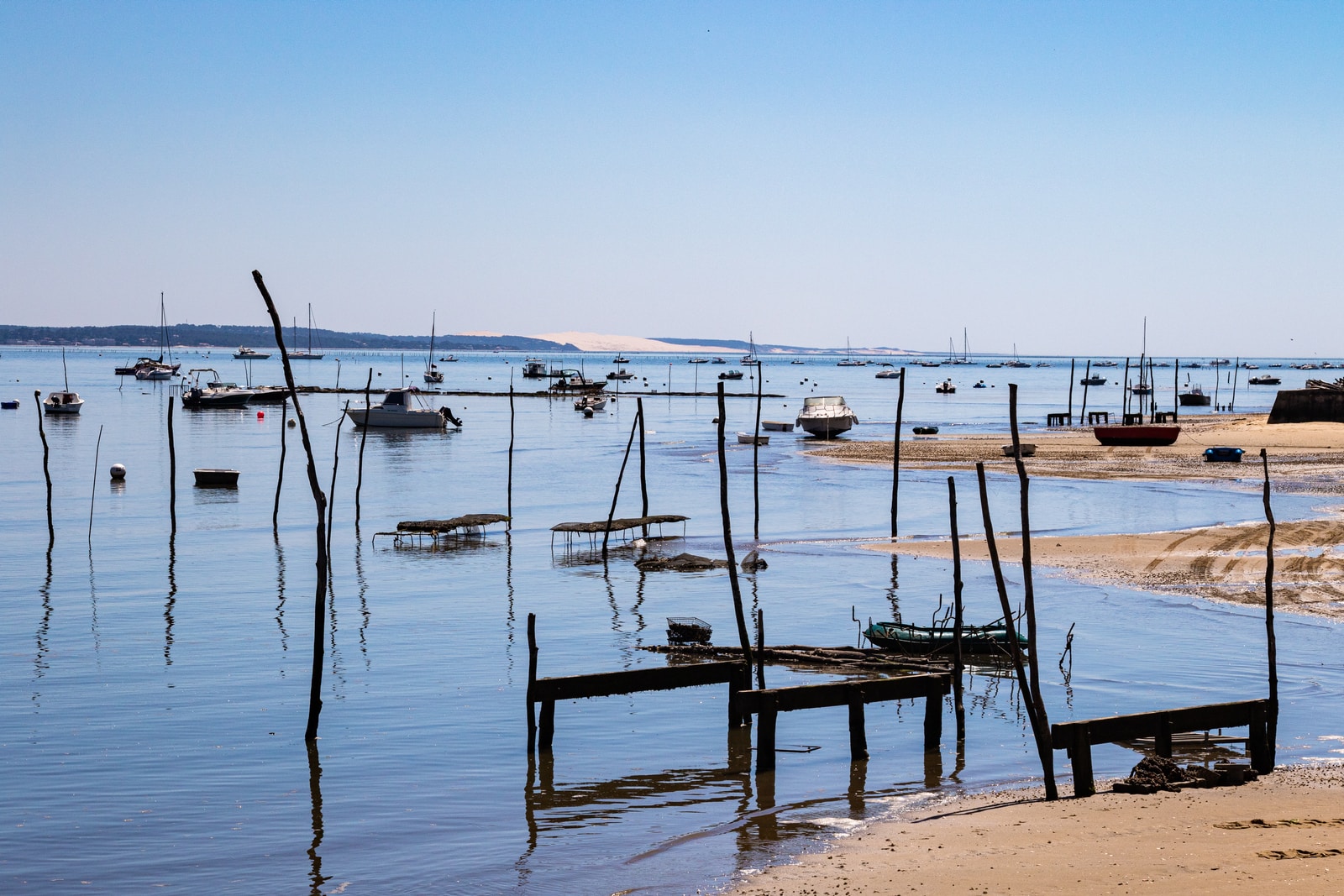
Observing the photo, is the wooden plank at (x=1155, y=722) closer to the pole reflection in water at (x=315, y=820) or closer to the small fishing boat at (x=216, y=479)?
the pole reflection in water at (x=315, y=820)

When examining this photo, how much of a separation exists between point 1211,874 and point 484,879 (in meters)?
6.18

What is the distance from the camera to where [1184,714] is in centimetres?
1328

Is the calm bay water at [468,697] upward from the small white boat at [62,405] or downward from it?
downward

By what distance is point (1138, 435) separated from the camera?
64125 millimetres

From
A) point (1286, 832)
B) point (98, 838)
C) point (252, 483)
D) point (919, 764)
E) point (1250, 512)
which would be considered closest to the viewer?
point (1286, 832)

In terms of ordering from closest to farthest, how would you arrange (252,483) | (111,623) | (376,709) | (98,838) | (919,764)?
(98,838) < (919,764) < (376,709) < (111,623) < (252,483)

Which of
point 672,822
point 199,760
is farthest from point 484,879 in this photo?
point 199,760

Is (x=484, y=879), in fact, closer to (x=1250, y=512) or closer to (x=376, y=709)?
(x=376, y=709)

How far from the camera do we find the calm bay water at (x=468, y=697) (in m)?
12.4

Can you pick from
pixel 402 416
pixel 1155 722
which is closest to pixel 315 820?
pixel 1155 722

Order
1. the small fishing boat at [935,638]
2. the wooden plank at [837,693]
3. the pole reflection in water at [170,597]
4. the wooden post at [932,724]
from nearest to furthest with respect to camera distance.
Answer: the wooden plank at [837,693], the wooden post at [932,724], the small fishing boat at [935,638], the pole reflection in water at [170,597]

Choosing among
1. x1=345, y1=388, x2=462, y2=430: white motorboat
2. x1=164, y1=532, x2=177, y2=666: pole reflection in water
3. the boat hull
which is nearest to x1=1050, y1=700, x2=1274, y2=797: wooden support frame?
x1=164, y1=532, x2=177, y2=666: pole reflection in water

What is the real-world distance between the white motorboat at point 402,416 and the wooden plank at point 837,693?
7081cm

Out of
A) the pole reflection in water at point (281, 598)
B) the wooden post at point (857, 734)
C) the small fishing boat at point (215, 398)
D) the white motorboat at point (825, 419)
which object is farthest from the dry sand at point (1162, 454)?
the small fishing boat at point (215, 398)
